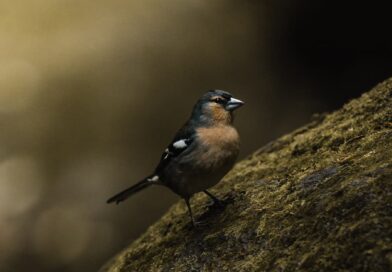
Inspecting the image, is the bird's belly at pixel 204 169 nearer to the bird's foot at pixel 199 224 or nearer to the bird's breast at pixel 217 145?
the bird's breast at pixel 217 145

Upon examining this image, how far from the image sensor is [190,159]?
13.8 ft

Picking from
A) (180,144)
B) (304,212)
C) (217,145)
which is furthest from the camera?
(180,144)

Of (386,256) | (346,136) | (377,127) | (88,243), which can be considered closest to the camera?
(386,256)

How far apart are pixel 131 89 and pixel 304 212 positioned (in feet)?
22.7

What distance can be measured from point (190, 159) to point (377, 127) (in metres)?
1.42

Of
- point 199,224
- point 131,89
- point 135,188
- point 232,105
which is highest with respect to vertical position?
point 232,105

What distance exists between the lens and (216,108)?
4.48 meters

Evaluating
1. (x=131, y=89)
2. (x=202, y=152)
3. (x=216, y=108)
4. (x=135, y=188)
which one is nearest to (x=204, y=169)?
(x=202, y=152)

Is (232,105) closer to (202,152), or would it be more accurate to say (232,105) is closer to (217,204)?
(202,152)

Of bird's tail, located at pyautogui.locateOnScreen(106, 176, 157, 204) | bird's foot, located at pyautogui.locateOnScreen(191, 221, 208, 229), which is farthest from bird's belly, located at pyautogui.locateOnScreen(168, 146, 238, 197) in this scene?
bird's tail, located at pyautogui.locateOnScreen(106, 176, 157, 204)

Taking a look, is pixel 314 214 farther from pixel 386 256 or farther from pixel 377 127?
pixel 377 127

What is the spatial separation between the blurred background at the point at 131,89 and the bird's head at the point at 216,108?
14.2 ft

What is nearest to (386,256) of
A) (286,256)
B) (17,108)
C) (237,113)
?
(286,256)

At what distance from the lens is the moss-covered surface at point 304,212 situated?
2439 mm
